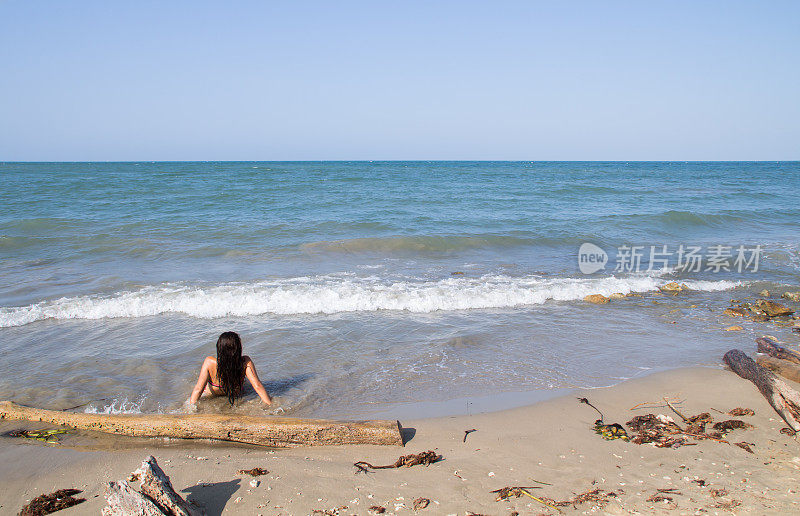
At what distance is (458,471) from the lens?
3.43 metres

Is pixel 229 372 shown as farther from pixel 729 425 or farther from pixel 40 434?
pixel 729 425

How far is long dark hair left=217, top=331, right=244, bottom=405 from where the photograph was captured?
4.62 meters

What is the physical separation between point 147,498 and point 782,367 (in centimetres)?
585

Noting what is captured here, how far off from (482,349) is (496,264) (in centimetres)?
563

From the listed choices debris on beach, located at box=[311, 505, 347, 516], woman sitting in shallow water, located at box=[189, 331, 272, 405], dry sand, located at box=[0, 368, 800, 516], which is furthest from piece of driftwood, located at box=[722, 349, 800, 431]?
woman sitting in shallow water, located at box=[189, 331, 272, 405]

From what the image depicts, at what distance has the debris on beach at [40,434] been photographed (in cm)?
388

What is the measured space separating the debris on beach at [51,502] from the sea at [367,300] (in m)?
1.52

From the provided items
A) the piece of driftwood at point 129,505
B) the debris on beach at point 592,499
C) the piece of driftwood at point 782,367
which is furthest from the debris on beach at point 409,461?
the piece of driftwood at point 782,367

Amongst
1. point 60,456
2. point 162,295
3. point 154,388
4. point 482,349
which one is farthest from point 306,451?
point 162,295

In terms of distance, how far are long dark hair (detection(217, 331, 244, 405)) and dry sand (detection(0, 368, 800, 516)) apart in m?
0.92

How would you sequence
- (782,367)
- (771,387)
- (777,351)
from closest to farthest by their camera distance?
(771,387), (782,367), (777,351)

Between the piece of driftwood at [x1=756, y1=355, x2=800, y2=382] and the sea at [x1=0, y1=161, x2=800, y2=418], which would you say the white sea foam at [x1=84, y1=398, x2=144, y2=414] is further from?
the piece of driftwood at [x1=756, y1=355, x2=800, y2=382]

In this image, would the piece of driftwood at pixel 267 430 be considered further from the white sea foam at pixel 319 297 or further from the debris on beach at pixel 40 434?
the white sea foam at pixel 319 297

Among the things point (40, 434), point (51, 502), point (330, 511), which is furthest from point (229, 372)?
point (330, 511)
